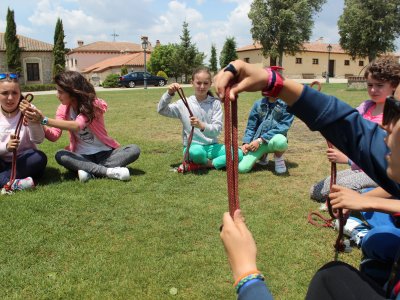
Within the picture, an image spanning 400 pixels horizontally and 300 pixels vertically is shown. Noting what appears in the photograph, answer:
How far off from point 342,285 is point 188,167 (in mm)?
4269

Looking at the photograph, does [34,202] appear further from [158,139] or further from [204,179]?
[158,139]

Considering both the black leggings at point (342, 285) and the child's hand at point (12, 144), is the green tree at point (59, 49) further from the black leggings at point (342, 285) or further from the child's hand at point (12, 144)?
the black leggings at point (342, 285)

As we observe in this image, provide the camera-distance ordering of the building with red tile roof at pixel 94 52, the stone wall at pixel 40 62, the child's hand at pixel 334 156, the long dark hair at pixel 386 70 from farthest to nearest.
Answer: the building with red tile roof at pixel 94 52 → the stone wall at pixel 40 62 → the long dark hair at pixel 386 70 → the child's hand at pixel 334 156

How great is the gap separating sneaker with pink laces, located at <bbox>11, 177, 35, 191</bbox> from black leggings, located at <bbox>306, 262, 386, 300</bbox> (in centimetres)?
406

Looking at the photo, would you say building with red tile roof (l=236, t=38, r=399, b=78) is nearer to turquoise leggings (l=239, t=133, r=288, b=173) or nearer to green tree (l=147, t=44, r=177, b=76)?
green tree (l=147, t=44, r=177, b=76)

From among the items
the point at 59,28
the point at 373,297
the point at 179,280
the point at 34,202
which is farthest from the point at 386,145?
the point at 59,28

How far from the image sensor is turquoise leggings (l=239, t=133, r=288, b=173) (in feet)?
19.2

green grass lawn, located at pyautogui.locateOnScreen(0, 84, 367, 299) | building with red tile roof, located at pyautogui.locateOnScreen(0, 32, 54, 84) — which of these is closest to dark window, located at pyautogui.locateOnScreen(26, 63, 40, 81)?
building with red tile roof, located at pyautogui.locateOnScreen(0, 32, 54, 84)

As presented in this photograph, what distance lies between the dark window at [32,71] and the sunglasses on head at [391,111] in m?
49.5

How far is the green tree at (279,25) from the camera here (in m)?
44.8

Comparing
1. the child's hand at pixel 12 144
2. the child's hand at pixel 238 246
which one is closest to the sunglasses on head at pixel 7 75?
the child's hand at pixel 12 144

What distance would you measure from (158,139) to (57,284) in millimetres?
5924

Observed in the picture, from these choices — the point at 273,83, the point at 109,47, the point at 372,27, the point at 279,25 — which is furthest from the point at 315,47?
the point at 273,83

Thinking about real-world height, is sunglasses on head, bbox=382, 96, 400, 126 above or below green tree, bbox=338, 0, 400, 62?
below
